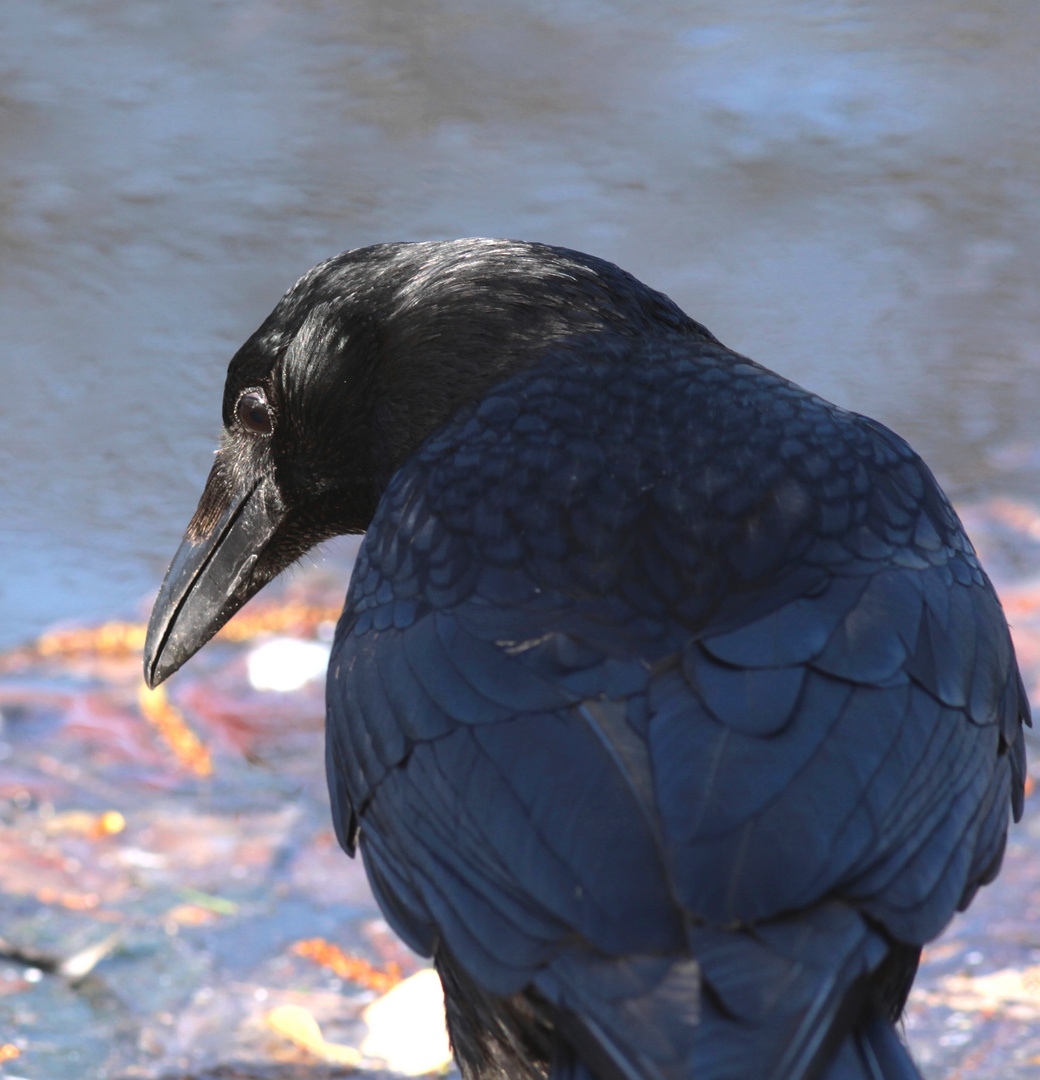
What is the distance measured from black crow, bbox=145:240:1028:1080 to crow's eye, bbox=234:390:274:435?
60mm

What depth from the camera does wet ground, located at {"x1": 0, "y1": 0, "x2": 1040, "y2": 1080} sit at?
3.31m

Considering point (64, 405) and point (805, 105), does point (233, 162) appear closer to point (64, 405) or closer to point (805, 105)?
point (64, 405)

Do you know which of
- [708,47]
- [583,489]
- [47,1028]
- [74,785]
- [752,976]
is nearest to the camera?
[752,976]

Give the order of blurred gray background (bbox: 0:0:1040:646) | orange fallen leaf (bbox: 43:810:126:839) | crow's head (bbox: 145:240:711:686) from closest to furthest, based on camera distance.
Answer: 1. crow's head (bbox: 145:240:711:686)
2. orange fallen leaf (bbox: 43:810:126:839)
3. blurred gray background (bbox: 0:0:1040:646)

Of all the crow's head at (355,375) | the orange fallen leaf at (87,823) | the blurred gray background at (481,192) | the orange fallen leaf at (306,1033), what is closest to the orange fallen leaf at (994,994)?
the orange fallen leaf at (306,1033)

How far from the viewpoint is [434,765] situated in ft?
6.56

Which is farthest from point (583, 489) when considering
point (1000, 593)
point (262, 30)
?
point (262, 30)

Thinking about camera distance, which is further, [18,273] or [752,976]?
[18,273]

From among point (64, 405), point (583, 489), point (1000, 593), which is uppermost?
point (583, 489)

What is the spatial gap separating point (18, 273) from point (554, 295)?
14.1ft

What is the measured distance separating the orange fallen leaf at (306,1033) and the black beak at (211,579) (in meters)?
0.68

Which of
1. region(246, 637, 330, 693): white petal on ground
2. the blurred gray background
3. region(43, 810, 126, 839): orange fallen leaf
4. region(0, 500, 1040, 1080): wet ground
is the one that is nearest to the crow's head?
region(0, 500, 1040, 1080): wet ground

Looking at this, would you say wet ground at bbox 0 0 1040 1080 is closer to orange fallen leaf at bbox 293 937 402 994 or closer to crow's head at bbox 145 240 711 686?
orange fallen leaf at bbox 293 937 402 994

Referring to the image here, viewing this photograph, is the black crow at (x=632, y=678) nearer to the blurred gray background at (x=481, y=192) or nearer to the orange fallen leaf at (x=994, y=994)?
the orange fallen leaf at (x=994, y=994)
